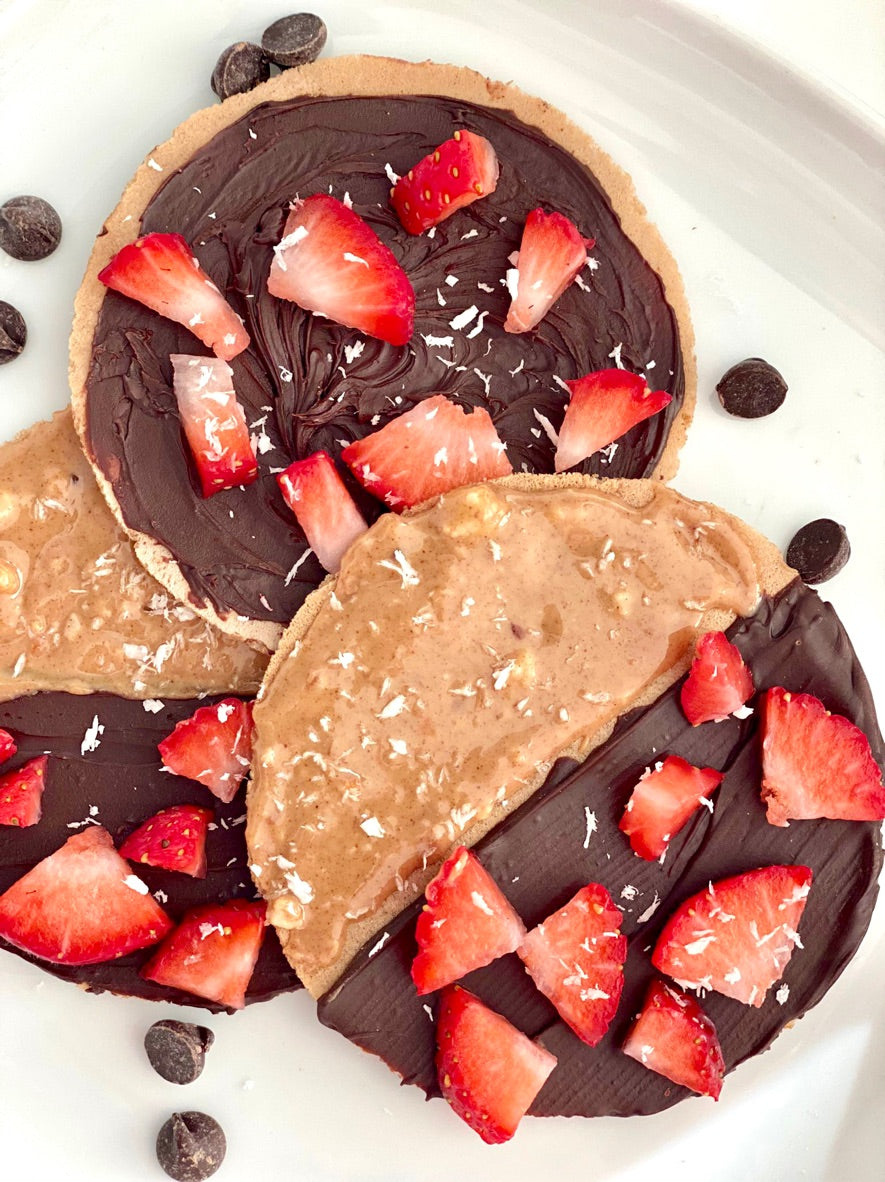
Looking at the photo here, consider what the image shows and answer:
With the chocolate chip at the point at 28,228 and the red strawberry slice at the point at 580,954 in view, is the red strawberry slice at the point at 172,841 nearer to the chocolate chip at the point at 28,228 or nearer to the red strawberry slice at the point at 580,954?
the red strawberry slice at the point at 580,954

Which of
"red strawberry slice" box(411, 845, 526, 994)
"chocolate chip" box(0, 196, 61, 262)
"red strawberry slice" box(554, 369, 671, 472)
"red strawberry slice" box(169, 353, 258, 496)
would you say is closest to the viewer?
"red strawberry slice" box(411, 845, 526, 994)

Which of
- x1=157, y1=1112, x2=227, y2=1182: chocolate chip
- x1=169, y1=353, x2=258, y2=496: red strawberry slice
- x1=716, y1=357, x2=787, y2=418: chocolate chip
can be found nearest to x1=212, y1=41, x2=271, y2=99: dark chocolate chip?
x1=169, y1=353, x2=258, y2=496: red strawberry slice

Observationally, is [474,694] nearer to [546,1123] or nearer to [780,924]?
[780,924]

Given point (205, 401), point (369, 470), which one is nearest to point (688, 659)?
point (369, 470)

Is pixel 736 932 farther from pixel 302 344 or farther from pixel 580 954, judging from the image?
pixel 302 344

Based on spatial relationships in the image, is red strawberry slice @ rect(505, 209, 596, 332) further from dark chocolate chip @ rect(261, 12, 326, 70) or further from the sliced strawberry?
the sliced strawberry

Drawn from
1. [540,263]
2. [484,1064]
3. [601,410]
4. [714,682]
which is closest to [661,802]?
[714,682]
